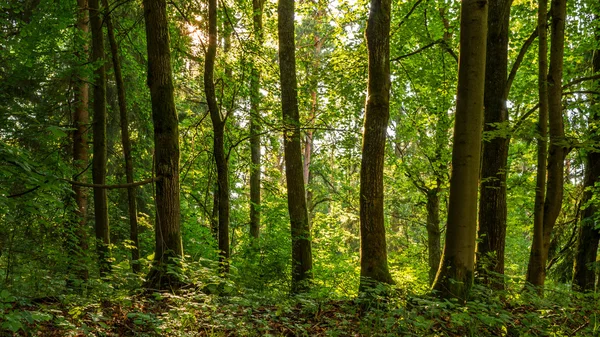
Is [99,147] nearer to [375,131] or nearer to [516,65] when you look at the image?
[375,131]

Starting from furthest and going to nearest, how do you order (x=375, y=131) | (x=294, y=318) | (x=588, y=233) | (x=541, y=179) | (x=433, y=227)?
1. (x=433, y=227)
2. (x=588, y=233)
3. (x=541, y=179)
4. (x=375, y=131)
5. (x=294, y=318)

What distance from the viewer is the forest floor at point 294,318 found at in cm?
368

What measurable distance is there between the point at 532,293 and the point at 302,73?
1021cm

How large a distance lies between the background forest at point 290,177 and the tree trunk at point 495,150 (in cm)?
3

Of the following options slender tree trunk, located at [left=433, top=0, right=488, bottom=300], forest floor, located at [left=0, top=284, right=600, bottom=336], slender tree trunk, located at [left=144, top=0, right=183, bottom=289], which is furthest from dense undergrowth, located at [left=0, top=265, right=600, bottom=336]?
slender tree trunk, located at [left=144, top=0, right=183, bottom=289]

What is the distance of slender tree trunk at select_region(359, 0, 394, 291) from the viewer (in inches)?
217

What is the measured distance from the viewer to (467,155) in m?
4.40

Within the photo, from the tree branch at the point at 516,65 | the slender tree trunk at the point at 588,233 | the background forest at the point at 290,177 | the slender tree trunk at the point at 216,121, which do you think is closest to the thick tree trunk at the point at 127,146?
the background forest at the point at 290,177

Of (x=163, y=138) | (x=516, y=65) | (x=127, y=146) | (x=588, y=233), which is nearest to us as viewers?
(x=163, y=138)

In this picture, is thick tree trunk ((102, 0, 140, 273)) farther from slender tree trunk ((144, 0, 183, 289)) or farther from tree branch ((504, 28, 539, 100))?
tree branch ((504, 28, 539, 100))

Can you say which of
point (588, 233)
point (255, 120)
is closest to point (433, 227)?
point (588, 233)

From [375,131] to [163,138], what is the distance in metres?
2.87

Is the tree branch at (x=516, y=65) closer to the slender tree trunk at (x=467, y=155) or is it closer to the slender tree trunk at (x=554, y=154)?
the slender tree trunk at (x=554, y=154)

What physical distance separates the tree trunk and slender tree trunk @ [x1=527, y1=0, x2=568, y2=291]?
34.8 inches
